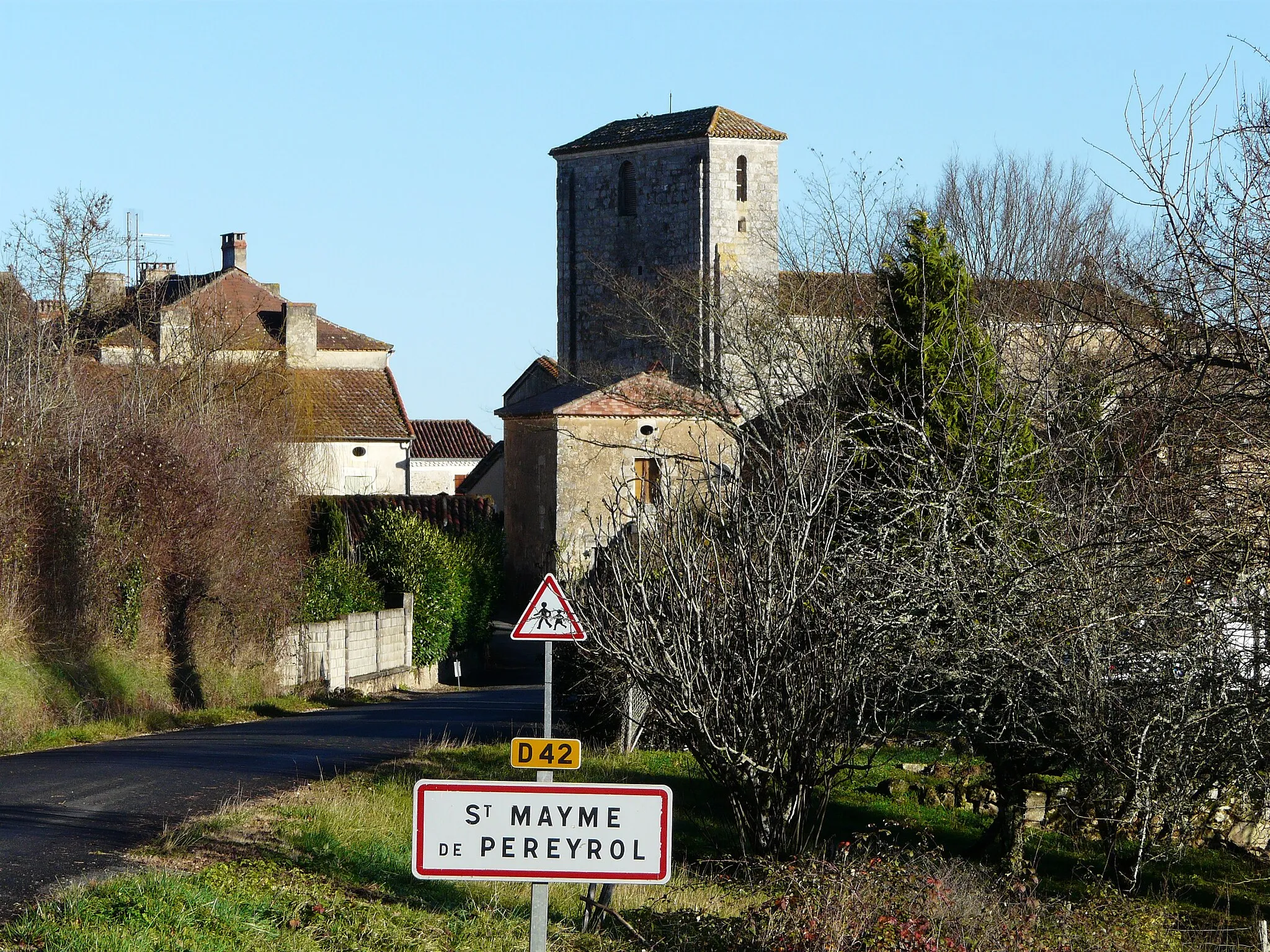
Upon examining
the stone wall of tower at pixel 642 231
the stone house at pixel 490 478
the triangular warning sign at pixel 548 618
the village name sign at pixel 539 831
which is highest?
the stone wall of tower at pixel 642 231

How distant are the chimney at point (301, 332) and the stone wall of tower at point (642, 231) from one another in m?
8.97

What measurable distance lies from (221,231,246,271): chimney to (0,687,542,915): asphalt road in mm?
41255

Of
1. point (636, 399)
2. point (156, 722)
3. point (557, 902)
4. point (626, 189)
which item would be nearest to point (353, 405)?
point (626, 189)

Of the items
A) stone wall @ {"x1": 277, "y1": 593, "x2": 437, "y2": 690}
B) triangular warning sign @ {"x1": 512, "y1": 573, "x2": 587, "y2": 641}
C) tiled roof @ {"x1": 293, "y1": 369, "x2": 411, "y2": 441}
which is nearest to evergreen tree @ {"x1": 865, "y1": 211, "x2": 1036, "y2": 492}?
triangular warning sign @ {"x1": 512, "y1": 573, "x2": 587, "y2": 641}

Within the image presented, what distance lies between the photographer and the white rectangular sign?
5.03 meters

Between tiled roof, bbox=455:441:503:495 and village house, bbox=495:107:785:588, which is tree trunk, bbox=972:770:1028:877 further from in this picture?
tiled roof, bbox=455:441:503:495

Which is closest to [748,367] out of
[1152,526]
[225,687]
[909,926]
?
[225,687]

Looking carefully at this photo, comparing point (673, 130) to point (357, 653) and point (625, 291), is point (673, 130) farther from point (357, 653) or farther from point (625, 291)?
point (357, 653)

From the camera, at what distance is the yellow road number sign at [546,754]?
603cm

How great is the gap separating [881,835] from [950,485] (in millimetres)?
3832

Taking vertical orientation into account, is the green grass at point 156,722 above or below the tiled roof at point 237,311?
below

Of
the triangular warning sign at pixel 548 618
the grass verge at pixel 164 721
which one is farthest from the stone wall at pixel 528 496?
the triangular warning sign at pixel 548 618

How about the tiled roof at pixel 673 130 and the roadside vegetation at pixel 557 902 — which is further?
the tiled roof at pixel 673 130

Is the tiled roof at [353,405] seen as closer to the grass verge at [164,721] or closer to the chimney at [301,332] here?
the chimney at [301,332]
